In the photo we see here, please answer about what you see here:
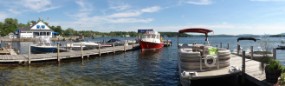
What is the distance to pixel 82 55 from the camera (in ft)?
110

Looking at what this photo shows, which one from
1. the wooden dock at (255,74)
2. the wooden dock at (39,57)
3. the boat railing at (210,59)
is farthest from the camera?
the wooden dock at (39,57)

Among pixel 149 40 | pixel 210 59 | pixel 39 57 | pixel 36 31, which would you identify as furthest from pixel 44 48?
pixel 36 31

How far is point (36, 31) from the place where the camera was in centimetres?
9312

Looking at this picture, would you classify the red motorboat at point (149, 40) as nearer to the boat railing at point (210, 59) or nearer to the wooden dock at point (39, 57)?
the wooden dock at point (39, 57)

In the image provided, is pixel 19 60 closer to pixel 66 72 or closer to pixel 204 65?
pixel 66 72

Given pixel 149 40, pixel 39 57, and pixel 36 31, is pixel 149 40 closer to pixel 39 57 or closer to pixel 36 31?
pixel 39 57

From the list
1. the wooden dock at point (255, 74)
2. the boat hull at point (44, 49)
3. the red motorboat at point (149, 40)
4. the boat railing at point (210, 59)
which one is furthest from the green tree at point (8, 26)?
the wooden dock at point (255, 74)

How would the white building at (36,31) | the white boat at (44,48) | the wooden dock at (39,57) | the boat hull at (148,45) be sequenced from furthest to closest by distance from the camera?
1. the white building at (36,31)
2. the boat hull at (148,45)
3. the white boat at (44,48)
4. the wooden dock at (39,57)

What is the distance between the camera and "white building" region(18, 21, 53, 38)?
9294 cm

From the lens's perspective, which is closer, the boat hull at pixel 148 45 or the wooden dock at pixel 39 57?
the wooden dock at pixel 39 57

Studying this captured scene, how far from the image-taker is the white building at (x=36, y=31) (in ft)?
305

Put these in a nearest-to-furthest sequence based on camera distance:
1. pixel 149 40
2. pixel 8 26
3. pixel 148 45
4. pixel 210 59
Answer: pixel 210 59
pixel 148 45
pixel 149 40
pixel 8 26

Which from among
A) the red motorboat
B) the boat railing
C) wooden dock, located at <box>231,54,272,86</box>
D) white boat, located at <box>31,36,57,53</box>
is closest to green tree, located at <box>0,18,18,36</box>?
white boat, located at <box>31,36,57,53</box>

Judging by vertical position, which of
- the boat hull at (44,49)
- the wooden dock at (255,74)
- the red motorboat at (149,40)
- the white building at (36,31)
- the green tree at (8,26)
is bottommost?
the wooden dock at (255,74)
